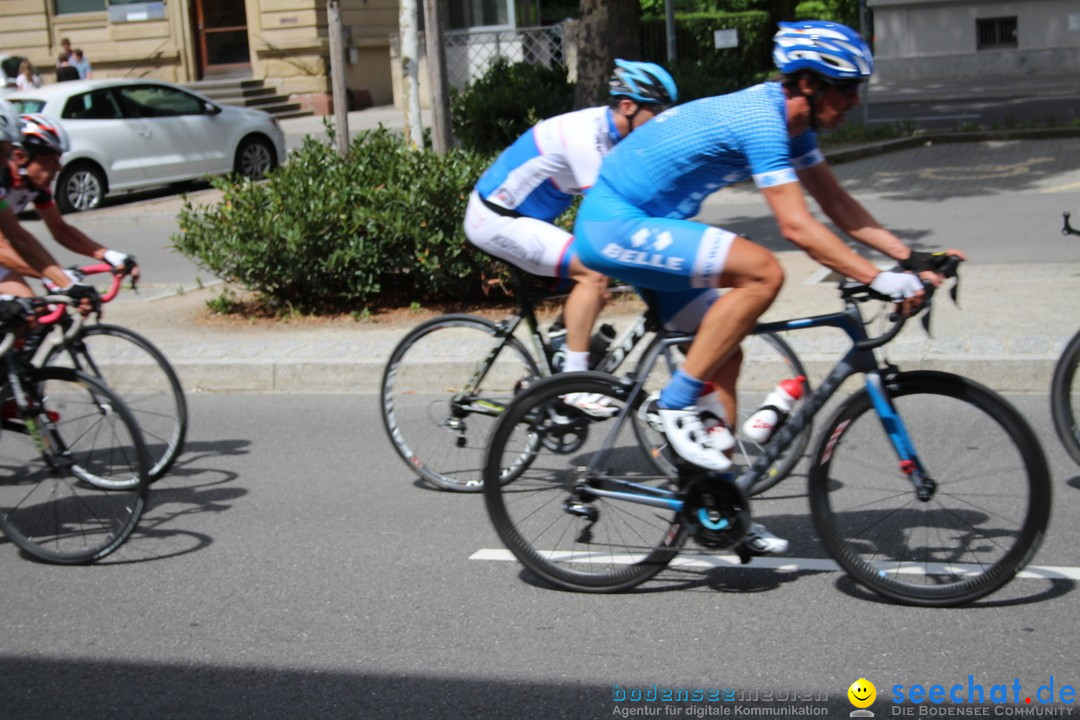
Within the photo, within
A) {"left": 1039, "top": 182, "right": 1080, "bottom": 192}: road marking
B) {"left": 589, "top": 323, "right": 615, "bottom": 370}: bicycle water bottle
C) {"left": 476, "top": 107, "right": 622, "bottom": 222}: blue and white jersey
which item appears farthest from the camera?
{"left": 1039, "top": 182, "right": 1080, "bottom": 192}: road marking

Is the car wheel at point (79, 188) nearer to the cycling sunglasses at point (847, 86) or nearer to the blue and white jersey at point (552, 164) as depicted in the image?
the blue and white jersey at point (552, 164)

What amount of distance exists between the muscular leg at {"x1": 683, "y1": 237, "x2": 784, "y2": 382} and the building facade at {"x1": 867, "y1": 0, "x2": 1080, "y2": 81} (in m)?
24.4

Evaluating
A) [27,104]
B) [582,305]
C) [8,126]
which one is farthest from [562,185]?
[27,104]

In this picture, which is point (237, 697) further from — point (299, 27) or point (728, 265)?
point (299, 27)

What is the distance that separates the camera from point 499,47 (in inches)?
1038

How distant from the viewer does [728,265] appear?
14.3 feet

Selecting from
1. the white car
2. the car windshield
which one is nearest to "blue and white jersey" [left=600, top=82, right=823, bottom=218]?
the white car

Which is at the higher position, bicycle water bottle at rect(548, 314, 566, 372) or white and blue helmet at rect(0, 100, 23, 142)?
white and blue helmet at rect(0, 100, 23, 142)

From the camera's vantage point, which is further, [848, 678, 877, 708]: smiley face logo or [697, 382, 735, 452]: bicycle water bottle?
[697, 382, 735, 452]: bicycle water bottle

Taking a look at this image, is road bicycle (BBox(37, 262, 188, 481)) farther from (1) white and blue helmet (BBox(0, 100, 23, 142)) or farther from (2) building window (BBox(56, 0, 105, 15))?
(2) building window (BBox(56, 0, 105, 15))

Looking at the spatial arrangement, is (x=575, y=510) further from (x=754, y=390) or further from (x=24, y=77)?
(x=24, y=77)

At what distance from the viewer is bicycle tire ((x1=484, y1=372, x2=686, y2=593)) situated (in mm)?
4707

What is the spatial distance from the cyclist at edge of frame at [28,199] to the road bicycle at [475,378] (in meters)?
1.50

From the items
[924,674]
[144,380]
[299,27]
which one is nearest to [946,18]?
[299,27]
